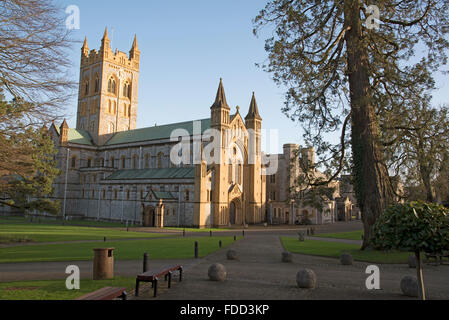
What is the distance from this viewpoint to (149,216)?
51219 millimetres

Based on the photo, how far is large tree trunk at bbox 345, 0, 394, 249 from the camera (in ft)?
68.5

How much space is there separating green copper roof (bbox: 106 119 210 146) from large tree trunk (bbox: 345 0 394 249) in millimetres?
35162

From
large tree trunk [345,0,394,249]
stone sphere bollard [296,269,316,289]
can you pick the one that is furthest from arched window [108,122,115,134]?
stone sphere bollard [296,269,316,289]

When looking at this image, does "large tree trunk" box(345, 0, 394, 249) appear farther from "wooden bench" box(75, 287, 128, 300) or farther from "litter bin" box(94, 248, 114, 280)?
"wooden bench" box(75, 287, 128, 300)

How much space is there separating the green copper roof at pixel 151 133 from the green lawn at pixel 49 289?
1730 inches

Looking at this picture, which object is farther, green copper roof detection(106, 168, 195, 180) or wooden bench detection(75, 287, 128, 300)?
green copper roof detection(106, 168, 195, 180)

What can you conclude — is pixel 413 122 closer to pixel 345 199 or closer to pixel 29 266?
pixel 29 266

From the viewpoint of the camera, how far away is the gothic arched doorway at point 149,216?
2005 inches

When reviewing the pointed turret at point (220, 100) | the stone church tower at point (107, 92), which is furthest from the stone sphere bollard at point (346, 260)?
the stone church tower at point (107, 92)

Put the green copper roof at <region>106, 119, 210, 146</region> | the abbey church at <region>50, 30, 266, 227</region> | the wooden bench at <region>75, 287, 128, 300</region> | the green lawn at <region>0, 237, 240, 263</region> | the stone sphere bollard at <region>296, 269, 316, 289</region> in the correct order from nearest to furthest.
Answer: the wooden bench at <region>75, 287, 128, 300</region>
the stone sphere bollard at <region>296, 269, 316, 289</region>
the green lawn at <region>0, 237, 240, 263</region>
the abbey church at <region>50, 30, 266, 227</region>
the green copper roof at <region>106, 119, 210, 146</region>

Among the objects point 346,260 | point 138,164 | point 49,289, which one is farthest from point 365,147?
point 138,164

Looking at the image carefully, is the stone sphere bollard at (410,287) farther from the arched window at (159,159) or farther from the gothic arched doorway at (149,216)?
the arched window at (159,159)
